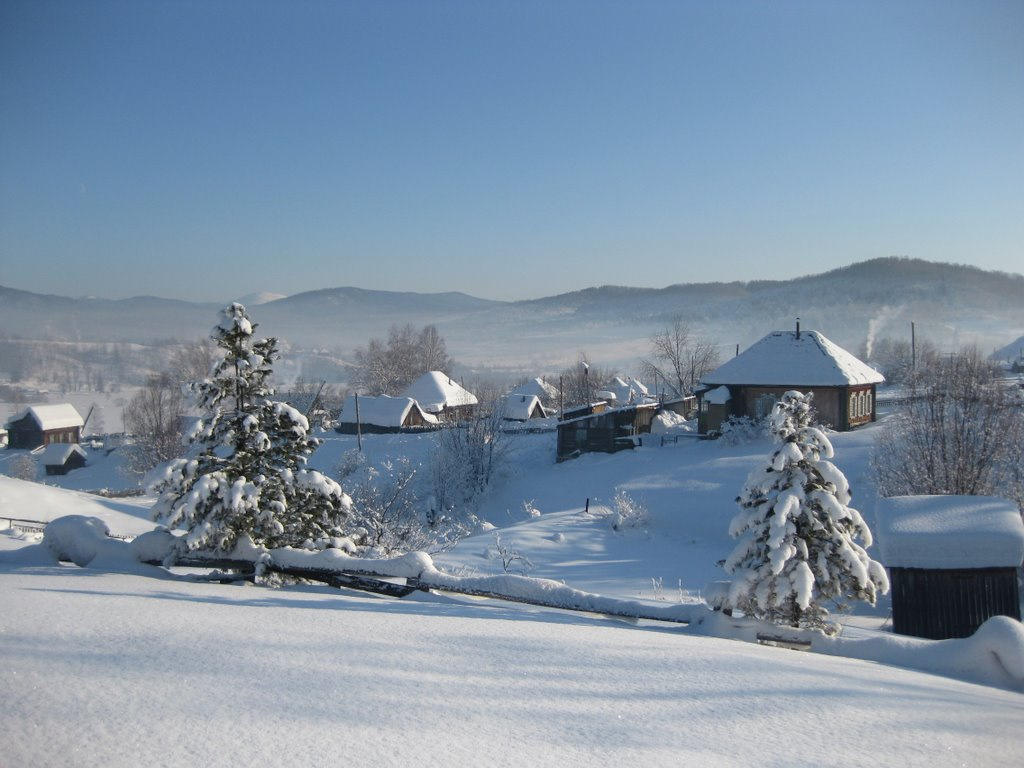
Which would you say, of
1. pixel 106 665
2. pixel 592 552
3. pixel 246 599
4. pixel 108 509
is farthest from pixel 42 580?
pixel 108 509

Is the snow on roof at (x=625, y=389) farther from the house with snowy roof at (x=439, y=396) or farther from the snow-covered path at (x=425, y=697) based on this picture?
the snow-covered path at (x=425, y=697)

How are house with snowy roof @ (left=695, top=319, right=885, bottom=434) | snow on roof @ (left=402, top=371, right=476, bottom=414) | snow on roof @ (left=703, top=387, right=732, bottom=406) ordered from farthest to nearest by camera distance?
snow on roof @ (left=402, top=371, right=476, bottom=414), snow on roof @ (left=703, top=387, right=732, bottom=406), house with snowy roof @ (left=695, top=319, right=885, bottom=434)

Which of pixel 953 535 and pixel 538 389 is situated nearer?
pixel 953 535

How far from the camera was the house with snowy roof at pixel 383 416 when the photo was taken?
57562 millimetres

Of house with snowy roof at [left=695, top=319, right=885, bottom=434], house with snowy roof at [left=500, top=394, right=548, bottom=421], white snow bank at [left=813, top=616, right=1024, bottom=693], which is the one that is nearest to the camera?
white snow bank at [left=813, top=616, right=1024, bottom=693]

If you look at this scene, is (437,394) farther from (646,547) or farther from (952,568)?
(952,568)

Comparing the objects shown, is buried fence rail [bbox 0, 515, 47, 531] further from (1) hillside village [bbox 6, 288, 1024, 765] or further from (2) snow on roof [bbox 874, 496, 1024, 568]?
(2) snow on roof [bbox 874, 496, 1024, 568]

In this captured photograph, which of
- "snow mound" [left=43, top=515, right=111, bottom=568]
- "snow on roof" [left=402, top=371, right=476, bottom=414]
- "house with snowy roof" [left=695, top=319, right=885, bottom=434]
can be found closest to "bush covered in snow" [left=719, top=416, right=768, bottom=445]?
"house with snowy roof" [left=695, top=319, right=885, bottom=434]

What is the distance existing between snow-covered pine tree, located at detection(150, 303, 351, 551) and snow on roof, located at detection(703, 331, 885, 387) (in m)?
32.1

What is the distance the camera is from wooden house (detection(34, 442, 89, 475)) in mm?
60375

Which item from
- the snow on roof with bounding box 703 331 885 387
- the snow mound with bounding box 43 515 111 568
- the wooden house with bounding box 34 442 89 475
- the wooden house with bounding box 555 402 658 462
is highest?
the snow on roof with bounding box 703 331 885 387

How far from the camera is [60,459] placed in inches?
2387

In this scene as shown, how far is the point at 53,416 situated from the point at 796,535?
79.4 meters

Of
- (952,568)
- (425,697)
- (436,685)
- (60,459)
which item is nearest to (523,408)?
(60,459)
